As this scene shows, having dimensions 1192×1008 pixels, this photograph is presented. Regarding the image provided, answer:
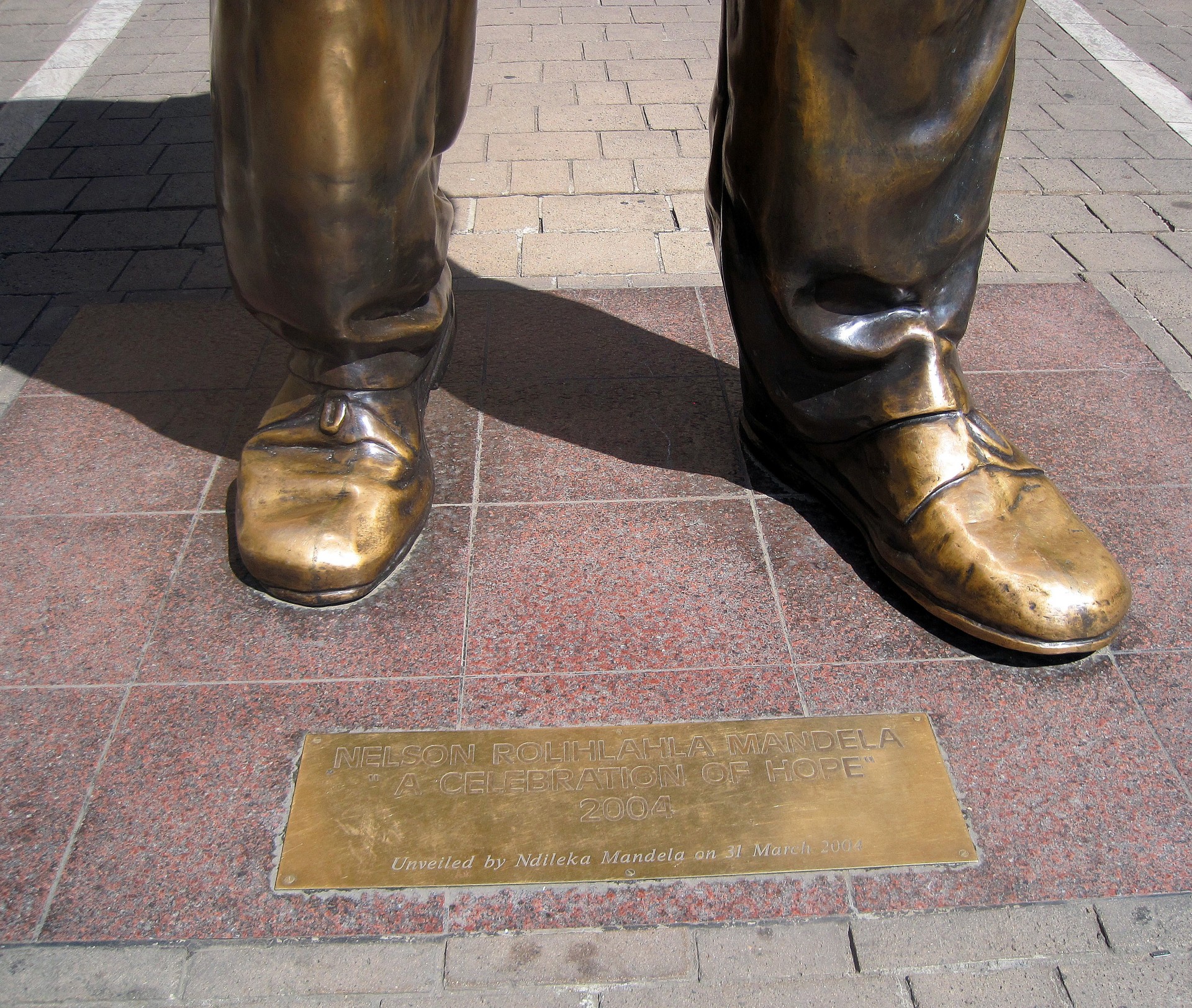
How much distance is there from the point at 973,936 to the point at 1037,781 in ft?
1.02

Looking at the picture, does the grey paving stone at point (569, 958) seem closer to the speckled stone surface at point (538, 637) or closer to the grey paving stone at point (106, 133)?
the speckled stone surface at point (538, 637)

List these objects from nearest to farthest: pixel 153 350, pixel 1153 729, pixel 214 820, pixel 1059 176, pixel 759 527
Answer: pixel 214 820 → pixel 1153 729 → pixel 759 527 → pixel 153 350 → pixel 1059 176

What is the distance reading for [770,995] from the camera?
140 centimetres

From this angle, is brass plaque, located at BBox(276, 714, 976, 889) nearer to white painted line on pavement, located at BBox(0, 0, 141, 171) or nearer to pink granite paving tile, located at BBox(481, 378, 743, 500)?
pink granite paving tile, located at BBox(481, 378, 743, 500)

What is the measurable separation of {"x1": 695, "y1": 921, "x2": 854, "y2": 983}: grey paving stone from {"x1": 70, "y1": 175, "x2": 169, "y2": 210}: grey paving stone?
326cm

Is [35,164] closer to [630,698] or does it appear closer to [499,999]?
[630,698]

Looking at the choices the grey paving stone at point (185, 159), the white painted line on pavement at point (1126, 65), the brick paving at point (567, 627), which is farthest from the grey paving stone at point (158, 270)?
the white painted line on pavement at point (1126, 65)

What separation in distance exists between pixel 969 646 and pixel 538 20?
478 cm

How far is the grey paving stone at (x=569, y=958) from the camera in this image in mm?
1413

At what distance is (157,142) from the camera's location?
4.08 metres

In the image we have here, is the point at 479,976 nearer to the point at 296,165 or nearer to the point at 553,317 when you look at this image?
the point at 296,165

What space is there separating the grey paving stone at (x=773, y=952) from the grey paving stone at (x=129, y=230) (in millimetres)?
2882

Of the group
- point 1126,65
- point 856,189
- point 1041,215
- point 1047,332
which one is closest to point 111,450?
point 856,189

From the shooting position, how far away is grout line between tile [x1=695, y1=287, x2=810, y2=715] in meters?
1.82
